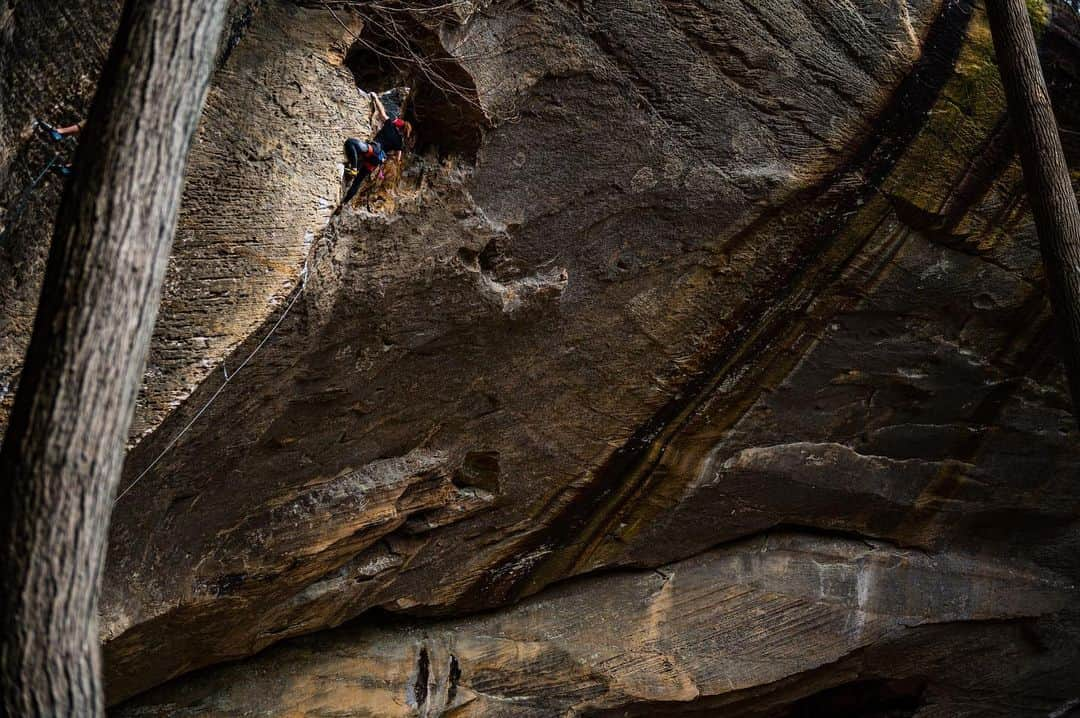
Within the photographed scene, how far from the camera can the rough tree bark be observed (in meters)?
2.10

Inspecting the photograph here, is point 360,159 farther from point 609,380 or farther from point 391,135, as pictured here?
point 609,380

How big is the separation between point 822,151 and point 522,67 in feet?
5.56

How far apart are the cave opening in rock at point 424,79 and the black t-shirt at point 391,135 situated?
219mm

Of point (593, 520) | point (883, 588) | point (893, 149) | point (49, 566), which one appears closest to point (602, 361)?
point (593, 520)

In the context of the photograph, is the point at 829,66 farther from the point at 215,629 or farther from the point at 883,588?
the point at 215,629

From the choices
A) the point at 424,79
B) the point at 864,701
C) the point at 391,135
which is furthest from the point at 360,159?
the point at 864,701

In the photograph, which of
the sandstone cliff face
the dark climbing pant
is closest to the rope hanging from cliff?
the sandstone cliff face

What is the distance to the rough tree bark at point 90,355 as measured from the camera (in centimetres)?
210

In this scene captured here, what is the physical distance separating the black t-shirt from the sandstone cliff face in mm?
126

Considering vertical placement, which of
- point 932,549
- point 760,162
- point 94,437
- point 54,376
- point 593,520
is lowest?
point 932,549

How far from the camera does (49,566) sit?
212 cm

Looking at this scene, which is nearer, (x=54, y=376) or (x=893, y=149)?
(x=54, y=376)

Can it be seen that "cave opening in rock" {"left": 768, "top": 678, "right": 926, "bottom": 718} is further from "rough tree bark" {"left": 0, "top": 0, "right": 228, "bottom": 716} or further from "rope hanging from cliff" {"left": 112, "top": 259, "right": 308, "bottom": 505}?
"rough tree bark" {"left": 0, "top": 0, "right": 228, "bottom": 716}

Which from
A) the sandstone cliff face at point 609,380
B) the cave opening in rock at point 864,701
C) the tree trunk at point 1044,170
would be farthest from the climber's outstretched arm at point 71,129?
the cave opening in rock at point 864,701
